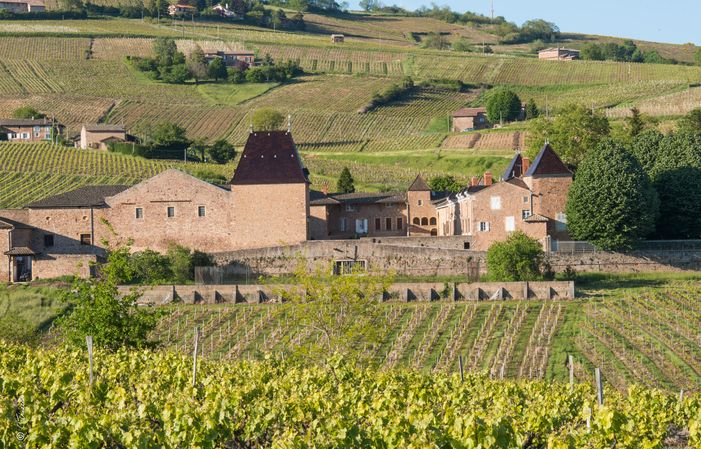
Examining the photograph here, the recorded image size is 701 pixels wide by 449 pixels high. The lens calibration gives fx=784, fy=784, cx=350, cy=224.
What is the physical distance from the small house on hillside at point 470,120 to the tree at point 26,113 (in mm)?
56997

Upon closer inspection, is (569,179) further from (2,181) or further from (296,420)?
(2,181)

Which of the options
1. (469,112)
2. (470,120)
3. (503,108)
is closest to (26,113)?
(470,120)

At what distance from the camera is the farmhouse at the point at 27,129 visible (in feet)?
327

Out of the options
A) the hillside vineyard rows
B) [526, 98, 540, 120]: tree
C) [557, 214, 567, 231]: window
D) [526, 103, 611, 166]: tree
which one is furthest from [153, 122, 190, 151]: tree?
the hillside vineyard rows

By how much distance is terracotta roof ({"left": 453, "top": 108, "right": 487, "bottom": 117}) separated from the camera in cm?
10931

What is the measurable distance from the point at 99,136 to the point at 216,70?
41.8 meters

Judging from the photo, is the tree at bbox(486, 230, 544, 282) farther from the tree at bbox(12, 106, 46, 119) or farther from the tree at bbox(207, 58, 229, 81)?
the tree at bbox(207, 58, 229, 81)

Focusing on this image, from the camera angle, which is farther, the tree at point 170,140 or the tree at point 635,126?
the tree at point 170,140

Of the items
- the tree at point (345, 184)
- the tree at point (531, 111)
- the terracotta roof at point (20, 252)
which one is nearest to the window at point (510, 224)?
the tree at point (345, 184)

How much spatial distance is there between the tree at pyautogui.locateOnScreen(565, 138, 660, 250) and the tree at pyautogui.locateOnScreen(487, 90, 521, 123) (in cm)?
6033

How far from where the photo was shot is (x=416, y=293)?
4431cm

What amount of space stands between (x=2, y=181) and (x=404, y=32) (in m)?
134

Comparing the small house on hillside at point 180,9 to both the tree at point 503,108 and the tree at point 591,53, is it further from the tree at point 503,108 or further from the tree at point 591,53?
the tree at point 503,108

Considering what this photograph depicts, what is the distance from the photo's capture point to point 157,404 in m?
18.0
